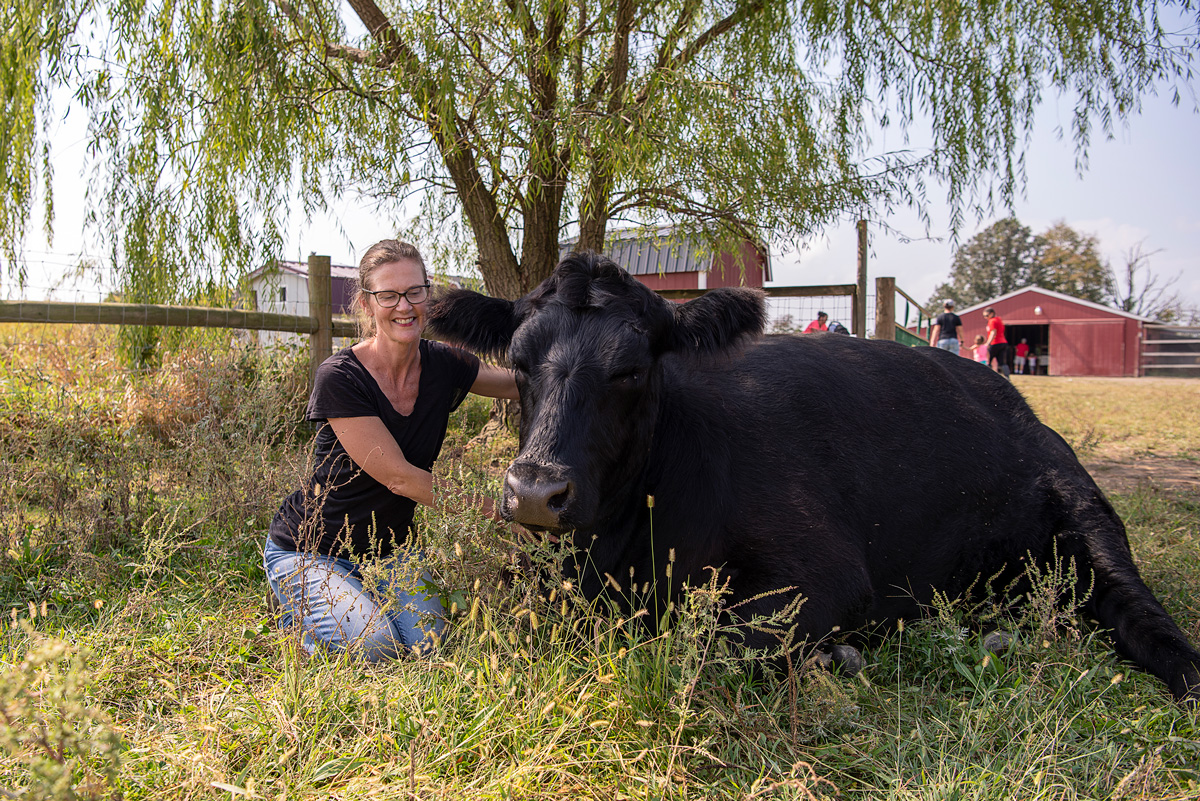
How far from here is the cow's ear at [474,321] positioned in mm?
3234

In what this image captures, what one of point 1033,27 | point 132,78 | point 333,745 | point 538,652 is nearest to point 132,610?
point 333,745

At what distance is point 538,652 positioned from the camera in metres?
2.49

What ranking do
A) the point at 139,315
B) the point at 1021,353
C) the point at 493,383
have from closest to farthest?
1. the point at 493,383
2. the point at 139,315
3. the point at 1021,353

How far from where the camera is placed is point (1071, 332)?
38.0 meters

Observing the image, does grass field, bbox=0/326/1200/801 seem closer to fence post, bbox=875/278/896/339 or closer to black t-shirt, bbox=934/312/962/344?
fence post, bbox=875/278/896/339

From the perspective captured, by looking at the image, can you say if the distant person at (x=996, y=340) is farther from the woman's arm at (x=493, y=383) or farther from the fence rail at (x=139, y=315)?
the woman's arm at (x=493, y=383)

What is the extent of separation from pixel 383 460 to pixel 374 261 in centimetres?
92

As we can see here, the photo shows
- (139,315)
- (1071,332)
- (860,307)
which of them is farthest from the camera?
(1071,332)

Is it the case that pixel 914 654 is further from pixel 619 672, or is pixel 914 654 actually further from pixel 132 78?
pixel 132 78

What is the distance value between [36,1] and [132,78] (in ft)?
2.17

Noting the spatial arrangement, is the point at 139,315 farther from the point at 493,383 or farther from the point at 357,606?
the point at 357,606

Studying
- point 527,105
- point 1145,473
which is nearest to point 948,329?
point 1145,473

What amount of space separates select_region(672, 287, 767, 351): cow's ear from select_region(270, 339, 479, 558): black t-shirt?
45.8 inches

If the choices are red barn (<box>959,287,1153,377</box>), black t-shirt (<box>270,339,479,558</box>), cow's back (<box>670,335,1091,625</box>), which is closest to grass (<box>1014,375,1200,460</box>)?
cow's back (<box>670,335,1091,625</box>)
